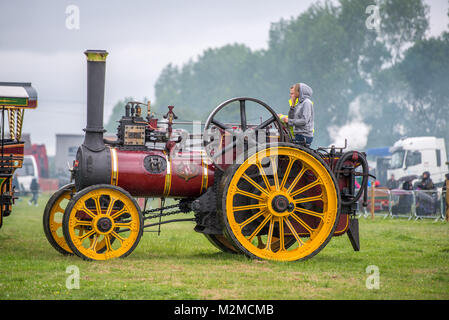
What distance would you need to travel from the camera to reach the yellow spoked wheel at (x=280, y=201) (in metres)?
9.66

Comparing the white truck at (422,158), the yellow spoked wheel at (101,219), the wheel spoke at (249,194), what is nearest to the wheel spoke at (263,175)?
the wheel spoke at (249,194)

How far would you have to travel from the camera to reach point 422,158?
1334 inches

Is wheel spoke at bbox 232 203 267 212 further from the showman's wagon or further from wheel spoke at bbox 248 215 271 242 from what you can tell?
the showman's wagon

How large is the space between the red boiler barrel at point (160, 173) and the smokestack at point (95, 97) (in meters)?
0.32

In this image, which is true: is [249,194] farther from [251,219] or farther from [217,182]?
[217,182]

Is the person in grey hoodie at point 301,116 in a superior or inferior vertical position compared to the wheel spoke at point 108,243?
superior

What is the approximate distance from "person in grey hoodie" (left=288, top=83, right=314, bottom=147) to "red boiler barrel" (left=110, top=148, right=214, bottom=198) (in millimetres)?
1379

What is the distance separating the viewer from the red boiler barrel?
9.98 meters

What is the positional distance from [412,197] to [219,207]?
14859mm

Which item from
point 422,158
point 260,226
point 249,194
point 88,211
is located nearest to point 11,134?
point 88,211

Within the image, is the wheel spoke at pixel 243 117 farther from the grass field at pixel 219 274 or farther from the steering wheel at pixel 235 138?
the grass field at pixel 219 274
